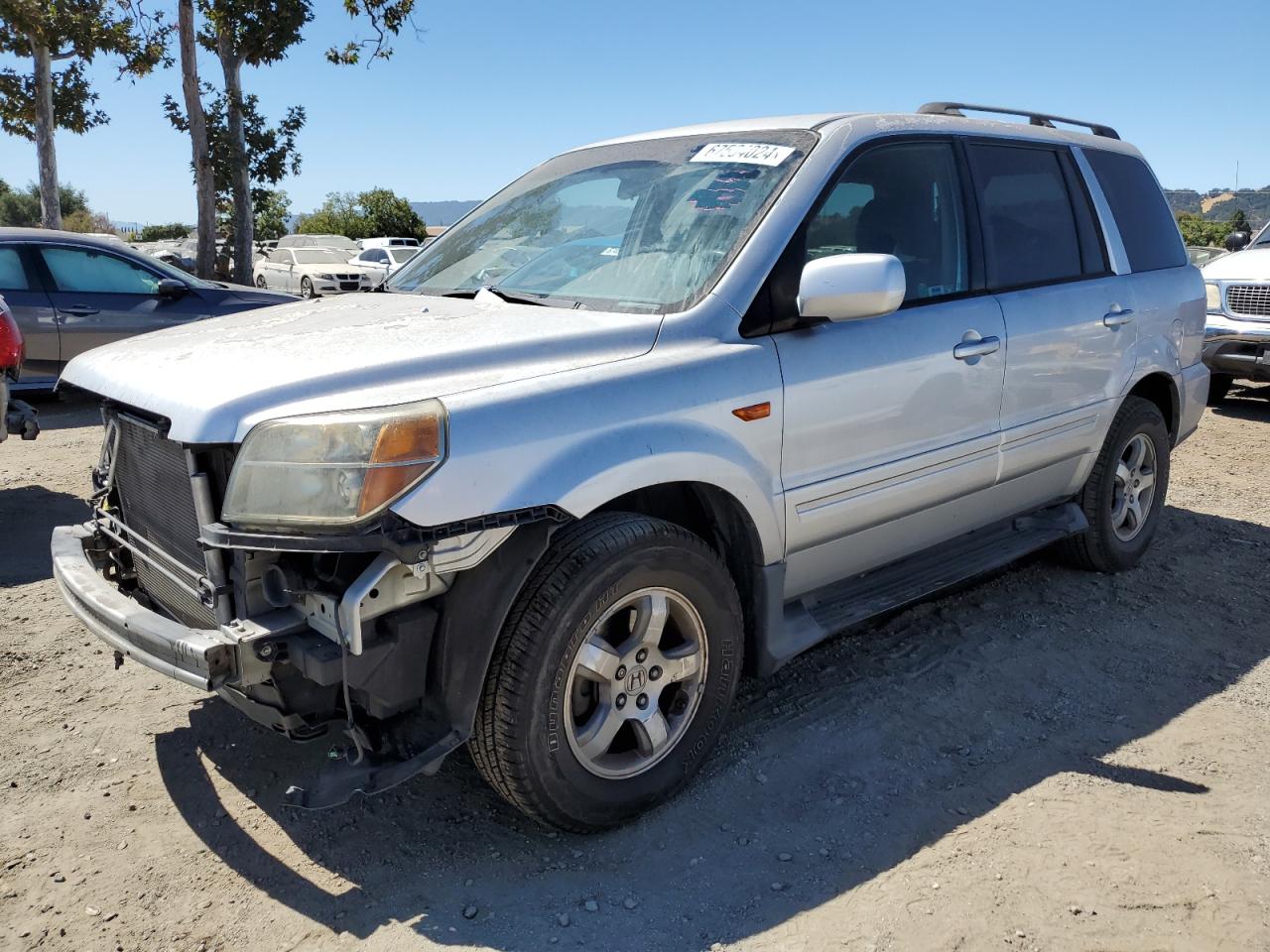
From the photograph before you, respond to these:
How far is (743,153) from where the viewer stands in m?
3.52

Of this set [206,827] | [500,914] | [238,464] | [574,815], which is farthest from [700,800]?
[238,464]

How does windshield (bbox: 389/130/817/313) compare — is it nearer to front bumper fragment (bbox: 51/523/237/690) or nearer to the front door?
the front door

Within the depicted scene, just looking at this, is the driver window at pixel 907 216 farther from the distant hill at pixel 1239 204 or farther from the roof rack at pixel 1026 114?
the distant hill at pixel 1239 204

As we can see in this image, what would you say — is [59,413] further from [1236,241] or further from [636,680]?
[1236,241]

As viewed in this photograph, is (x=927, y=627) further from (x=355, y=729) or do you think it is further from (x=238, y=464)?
(x=238, y=464)

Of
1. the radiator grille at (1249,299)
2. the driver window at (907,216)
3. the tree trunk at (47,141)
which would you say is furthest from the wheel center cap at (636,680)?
the tree trunk at (47,141)

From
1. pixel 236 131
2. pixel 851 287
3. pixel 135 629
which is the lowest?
pixel 135 629

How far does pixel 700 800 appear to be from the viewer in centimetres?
312

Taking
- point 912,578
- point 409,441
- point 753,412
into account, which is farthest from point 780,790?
point 409,441

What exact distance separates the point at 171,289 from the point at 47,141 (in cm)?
1193

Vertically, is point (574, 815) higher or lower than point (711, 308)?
lower

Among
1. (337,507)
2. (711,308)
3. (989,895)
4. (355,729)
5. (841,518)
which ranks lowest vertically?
(989,895)

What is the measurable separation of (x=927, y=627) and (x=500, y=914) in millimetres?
2427

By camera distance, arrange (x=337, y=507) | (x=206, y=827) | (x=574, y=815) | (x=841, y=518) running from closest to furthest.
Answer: (x=337, y=507) < (x=574, y=815) < (x=206, y=827) < (x=841, y=518)
